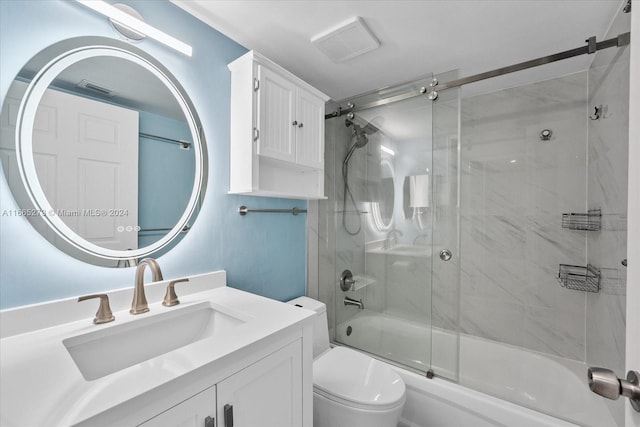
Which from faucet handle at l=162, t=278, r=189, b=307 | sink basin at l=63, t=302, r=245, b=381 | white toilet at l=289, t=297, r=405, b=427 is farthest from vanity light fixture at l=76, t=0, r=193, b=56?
white toilet at l=289, t=297, r=405, b=427

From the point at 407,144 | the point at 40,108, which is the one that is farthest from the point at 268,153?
the point at 407,144

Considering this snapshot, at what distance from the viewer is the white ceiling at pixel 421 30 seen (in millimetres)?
1265

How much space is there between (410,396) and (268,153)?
66.0 inches

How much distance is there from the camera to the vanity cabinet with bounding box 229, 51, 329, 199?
54.3 inches

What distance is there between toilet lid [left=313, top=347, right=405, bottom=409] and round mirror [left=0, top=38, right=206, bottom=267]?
3.48 ft

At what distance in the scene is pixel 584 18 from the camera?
133cm

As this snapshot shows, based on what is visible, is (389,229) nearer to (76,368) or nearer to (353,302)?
(353,302)

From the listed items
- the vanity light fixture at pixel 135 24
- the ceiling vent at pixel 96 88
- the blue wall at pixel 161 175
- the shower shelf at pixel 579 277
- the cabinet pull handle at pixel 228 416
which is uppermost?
the vanity light fixture at pixel 135 24

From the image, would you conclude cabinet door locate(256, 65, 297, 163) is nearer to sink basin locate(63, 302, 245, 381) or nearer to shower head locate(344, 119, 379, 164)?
shower head locate(344, 119, 379, 164)

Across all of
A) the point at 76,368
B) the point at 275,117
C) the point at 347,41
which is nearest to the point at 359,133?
the point at 347,41

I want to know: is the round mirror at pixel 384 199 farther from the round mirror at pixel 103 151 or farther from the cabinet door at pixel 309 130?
the round mirror at pixel 103 151

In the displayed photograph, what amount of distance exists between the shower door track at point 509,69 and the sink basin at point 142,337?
1.70 metres

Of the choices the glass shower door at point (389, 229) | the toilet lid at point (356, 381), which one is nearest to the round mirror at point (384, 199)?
the glass shower door at point (389, 229)

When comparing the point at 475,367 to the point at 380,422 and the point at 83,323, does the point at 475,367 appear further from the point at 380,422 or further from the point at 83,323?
the point at 83,323
